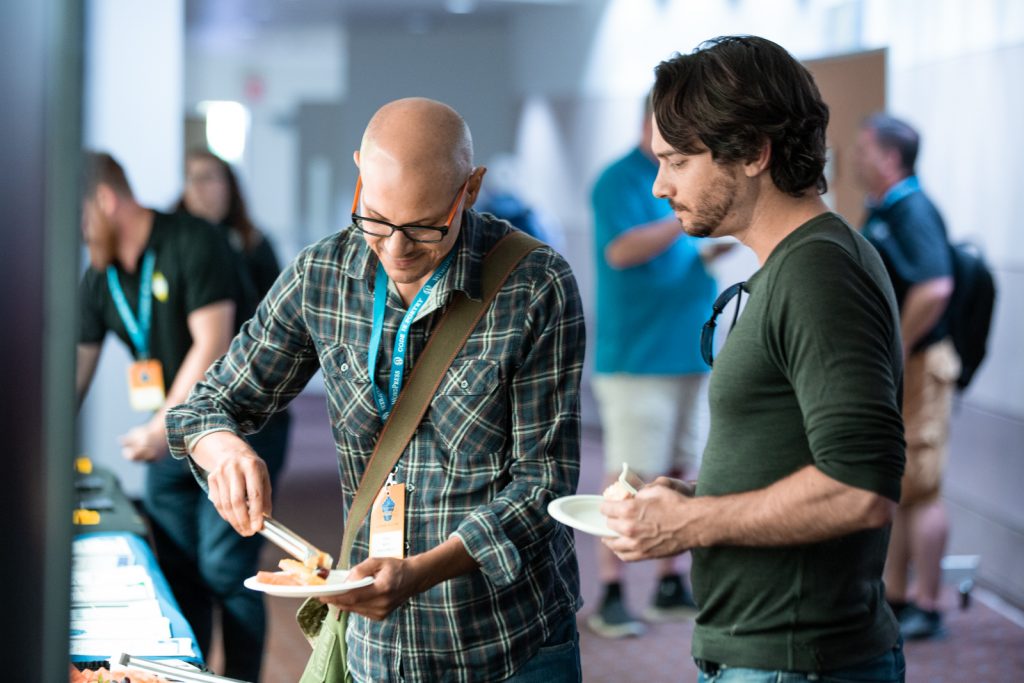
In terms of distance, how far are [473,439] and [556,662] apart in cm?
33

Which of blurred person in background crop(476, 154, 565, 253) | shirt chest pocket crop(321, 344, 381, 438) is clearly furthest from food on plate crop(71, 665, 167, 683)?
blurred person in background crop(476, 154, 565, 253)

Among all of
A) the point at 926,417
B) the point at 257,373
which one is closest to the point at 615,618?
the point at 926,417

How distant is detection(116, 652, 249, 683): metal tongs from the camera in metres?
1.56

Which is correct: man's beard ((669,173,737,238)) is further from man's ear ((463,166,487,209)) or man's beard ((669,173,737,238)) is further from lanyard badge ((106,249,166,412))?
lanyard badge ((106,249,166,412))

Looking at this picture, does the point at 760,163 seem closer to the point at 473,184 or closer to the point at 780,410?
the point at 780,410

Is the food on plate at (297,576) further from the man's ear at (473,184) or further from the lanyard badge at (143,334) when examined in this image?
the lanyard badge at (143,334)

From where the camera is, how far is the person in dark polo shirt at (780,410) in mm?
1231

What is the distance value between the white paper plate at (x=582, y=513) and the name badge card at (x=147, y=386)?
5.64 ft

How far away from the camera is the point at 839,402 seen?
121 centimetres

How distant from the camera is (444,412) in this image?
5.06 feet

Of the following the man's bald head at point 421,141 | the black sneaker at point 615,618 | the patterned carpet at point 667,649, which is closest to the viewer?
the man's bald head at point 421,141

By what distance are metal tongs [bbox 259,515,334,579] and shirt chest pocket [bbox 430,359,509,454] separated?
206mm

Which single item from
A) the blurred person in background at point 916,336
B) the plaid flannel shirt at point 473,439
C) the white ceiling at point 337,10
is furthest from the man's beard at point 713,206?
the white ceiling at point 337,10

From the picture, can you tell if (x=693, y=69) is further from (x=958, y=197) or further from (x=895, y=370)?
(x=958, y=197)
